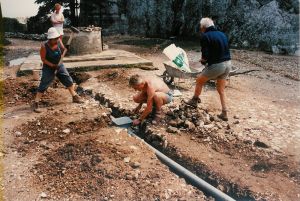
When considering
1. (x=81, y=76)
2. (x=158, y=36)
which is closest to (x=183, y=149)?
(x=81, y=76)

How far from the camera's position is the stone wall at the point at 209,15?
1452cm

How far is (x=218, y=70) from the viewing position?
6.21 meters

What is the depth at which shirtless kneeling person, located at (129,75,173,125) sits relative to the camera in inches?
221

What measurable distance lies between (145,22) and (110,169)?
15.6m

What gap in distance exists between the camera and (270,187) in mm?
4320

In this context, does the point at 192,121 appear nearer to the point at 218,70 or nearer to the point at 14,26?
the point at 218,70

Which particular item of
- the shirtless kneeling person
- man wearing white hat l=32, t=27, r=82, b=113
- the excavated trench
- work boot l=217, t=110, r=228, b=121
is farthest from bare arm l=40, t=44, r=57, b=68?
work boot l=217, t=110, r=228, b=121

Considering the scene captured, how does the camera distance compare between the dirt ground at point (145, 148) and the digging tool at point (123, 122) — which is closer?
the dirt ground at point (145, 148)

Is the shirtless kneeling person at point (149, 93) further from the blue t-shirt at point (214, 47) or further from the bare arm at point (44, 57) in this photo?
the bare arm at point (44, 57)

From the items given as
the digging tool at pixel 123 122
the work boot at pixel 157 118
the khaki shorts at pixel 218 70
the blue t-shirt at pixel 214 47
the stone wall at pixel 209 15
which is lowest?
the digging tool at pixel 123 122

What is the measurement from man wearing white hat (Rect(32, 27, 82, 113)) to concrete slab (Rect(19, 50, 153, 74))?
2.54m

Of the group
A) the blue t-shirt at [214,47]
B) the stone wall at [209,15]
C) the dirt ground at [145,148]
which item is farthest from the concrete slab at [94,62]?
the stone wall at [209,15]

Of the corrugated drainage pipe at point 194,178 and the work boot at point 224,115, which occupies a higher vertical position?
the work boot at point 224,115

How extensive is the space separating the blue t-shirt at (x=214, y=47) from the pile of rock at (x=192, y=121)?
998mm
